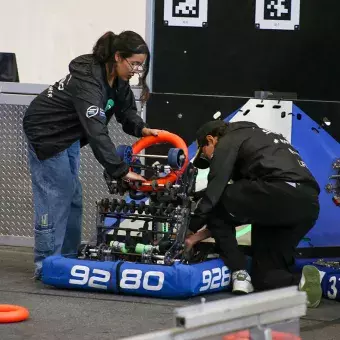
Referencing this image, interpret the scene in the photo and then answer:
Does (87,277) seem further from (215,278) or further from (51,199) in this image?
(215,278)

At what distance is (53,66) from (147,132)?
1713mm

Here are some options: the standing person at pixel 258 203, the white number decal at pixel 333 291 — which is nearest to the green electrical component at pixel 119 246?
the standing person at pixel 258 203

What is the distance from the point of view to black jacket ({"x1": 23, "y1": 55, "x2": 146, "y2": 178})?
6.55 meters

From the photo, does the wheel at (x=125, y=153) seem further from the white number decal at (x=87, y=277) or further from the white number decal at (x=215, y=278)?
the white number decal at (x=215, y=278)

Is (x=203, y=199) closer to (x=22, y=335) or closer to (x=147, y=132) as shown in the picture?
(x=147, y=132)


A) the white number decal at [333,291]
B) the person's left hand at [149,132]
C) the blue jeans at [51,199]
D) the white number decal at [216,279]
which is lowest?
the white number decal at [333,291]

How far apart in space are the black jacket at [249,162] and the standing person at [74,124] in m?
0.52

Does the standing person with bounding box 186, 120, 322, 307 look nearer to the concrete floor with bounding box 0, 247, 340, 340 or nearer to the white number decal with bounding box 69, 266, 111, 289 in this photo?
the concrete floor with bounding box 0, 247, 340, 340

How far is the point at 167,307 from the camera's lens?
6.22 meters

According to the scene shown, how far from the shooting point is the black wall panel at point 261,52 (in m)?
7.93

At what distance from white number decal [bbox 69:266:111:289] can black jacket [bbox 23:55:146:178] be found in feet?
2.09

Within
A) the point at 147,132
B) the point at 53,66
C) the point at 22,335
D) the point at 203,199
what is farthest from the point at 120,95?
the point at 22,335

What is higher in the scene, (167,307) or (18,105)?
(18,105)

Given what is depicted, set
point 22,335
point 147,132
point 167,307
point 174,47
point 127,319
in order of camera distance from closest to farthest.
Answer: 1. point 22,335
2. point 127,319
3. point 167,307
4. point 147,132
5. point 174,47
